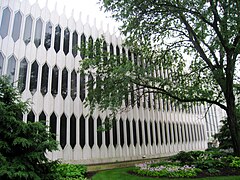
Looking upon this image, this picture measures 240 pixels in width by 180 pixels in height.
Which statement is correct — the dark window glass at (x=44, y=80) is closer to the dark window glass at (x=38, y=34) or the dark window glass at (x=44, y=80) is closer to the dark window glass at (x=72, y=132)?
the dark window glass at (x=38, y=34)

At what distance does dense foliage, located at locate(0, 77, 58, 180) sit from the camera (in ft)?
15.2

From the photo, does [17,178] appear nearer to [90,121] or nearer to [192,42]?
[90,121]

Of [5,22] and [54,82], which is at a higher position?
[5,22]

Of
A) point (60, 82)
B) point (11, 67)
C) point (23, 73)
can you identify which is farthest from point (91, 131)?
point (11, 67)

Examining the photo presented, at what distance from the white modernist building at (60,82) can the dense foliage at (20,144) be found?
5.15 metres

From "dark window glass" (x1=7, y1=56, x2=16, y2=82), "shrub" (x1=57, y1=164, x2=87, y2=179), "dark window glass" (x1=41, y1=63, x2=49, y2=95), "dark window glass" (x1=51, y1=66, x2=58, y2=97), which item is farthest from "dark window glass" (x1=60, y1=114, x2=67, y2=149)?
"dark window glass" (x1=7, y1=56, x2=16, y2=82)

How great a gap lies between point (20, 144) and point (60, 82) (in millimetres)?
7662

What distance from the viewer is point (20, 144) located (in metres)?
5.01

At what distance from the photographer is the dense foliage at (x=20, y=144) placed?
4619 millimetres

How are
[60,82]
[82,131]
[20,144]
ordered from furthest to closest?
1. [82,131]
2. [60,82]
3. [20,144]

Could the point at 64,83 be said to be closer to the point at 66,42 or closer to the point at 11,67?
the point at 66,42

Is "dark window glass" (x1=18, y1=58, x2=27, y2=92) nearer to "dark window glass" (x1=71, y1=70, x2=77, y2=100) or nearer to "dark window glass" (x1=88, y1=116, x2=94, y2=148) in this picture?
"dark window glass" (x1=71, y1=70, x2=77, y2=100)

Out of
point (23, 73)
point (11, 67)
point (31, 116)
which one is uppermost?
point (11, 67)

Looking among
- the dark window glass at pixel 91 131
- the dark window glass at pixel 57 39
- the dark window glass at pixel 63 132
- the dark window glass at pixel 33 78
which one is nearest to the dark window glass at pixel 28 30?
the dark window glass at pixel 33 78
